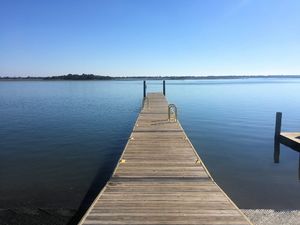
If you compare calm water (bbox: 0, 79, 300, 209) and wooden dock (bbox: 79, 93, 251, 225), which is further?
calm water (bbox: 0, 79, 300, 209)

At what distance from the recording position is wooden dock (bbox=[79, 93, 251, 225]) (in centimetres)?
Result: 644

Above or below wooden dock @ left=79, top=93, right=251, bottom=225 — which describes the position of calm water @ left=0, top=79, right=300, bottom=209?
below

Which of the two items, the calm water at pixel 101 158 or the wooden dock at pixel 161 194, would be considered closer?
the wooden dock at pixel 161 194

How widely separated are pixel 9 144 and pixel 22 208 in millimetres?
10254

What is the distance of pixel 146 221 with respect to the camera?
6.31 meters

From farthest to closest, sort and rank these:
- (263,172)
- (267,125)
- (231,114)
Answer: (231,114) → (267,125) → (263,172)

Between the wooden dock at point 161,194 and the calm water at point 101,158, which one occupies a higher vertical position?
the wooden dock at point 161,194

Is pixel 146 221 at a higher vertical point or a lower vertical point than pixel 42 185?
higher

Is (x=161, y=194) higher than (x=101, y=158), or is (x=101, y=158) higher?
(x=161, y=194)

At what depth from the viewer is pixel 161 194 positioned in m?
7.82

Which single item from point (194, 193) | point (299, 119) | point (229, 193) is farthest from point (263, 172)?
point (299, 119)

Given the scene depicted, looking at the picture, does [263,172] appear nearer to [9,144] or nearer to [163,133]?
[163,133]

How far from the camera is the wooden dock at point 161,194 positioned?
21.1ft

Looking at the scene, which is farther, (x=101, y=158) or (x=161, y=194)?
(x=101, y=158)
